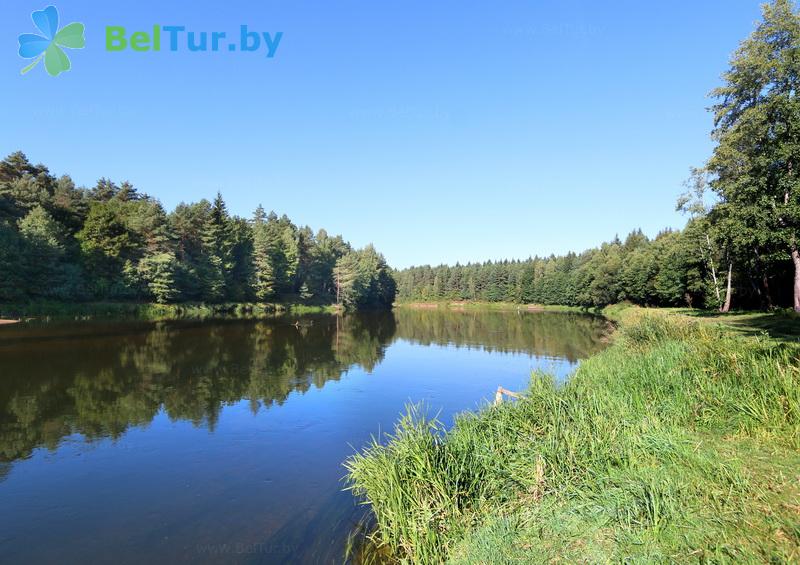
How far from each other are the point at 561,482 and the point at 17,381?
25.6 metres

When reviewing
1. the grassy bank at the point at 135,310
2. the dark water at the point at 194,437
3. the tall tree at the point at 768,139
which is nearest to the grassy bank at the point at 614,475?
the dark water at the point at 194,437

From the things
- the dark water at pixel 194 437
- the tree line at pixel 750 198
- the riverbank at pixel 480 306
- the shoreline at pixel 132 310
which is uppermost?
the tree line at pixel 750 198

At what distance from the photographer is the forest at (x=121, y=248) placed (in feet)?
170

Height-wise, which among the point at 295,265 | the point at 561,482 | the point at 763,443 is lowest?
the point at 561,482

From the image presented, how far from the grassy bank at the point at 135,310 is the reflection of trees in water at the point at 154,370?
11.0 m

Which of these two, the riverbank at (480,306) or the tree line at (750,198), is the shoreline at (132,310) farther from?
the riverbank at (480,306)

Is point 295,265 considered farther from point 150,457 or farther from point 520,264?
point 520,264

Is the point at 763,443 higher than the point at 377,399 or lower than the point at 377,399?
higher

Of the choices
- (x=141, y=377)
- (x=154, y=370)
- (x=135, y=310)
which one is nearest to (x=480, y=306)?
(x=135, y=310)

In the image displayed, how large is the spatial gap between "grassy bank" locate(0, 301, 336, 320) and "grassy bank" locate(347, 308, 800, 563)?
57.7 m


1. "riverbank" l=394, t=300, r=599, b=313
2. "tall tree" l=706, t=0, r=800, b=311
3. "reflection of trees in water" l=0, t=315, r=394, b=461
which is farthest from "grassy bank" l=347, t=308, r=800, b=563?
"riverbank" l=394, t=300, r=599, b=313

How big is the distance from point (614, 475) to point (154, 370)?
2564 cm

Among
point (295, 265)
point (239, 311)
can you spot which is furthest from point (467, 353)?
point (295, 265)

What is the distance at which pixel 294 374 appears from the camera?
26516 mm
